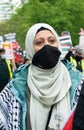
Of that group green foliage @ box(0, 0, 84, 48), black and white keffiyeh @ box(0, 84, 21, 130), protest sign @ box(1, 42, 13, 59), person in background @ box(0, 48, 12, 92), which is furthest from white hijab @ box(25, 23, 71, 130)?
green foliage @ box(0, 0, 84, 48)

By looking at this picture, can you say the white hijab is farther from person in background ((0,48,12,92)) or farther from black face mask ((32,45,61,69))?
person in background ((0,48,12,92))

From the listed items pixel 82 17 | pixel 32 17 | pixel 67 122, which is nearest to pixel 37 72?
pixel 67 122

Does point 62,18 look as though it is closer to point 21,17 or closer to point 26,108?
point 21,17

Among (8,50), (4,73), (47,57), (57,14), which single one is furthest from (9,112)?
(57,14)

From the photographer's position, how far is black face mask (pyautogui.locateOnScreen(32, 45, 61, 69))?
3758 mm

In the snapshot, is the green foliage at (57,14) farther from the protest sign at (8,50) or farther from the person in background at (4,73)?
the person in background at (4,73)

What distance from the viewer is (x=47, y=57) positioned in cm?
379

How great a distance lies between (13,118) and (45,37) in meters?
0.62

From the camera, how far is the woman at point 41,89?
371 cm

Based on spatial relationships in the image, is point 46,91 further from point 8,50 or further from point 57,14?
point 57,14

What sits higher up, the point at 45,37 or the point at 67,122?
the point at 45,37

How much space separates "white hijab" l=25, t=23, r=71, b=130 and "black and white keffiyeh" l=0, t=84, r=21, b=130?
0.36 feet

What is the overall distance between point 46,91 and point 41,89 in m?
0.04

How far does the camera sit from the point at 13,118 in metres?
3.80
